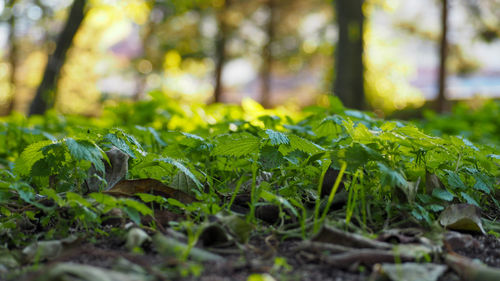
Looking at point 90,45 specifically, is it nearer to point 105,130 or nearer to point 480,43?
point 480,43

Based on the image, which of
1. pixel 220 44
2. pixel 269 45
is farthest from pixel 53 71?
pixel 269 45

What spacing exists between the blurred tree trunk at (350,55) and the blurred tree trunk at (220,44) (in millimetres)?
12833

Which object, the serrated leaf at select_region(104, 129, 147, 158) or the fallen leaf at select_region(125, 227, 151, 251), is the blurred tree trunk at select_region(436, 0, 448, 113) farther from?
the fallen leaf at select_region(125, 227, 151, 251)

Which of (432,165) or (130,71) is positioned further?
(130,71)

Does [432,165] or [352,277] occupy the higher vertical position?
[432,165]

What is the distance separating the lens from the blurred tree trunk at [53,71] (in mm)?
6316

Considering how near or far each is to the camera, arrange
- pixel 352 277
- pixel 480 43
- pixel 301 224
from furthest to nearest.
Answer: pixel 480 43 → pixel 301 224 → pixel 352 277

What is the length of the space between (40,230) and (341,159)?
3.29ft

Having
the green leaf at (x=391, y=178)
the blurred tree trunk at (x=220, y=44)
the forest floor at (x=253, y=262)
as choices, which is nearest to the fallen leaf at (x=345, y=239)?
the forest floor at (x=253, y=262)

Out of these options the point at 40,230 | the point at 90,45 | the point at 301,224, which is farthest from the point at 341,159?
the point at 90,45

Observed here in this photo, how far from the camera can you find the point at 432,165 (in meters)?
1.75

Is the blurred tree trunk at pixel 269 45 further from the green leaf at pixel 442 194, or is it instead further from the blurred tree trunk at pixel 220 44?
the green leaf at pixel 442 194

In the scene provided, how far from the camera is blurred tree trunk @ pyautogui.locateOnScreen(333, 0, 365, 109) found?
19.8 feet

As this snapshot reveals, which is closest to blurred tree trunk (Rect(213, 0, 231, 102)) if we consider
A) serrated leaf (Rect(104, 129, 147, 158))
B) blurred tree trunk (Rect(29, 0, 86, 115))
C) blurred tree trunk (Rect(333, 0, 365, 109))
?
blurred tree trunk (Rect(29, 0, 86, 115))
